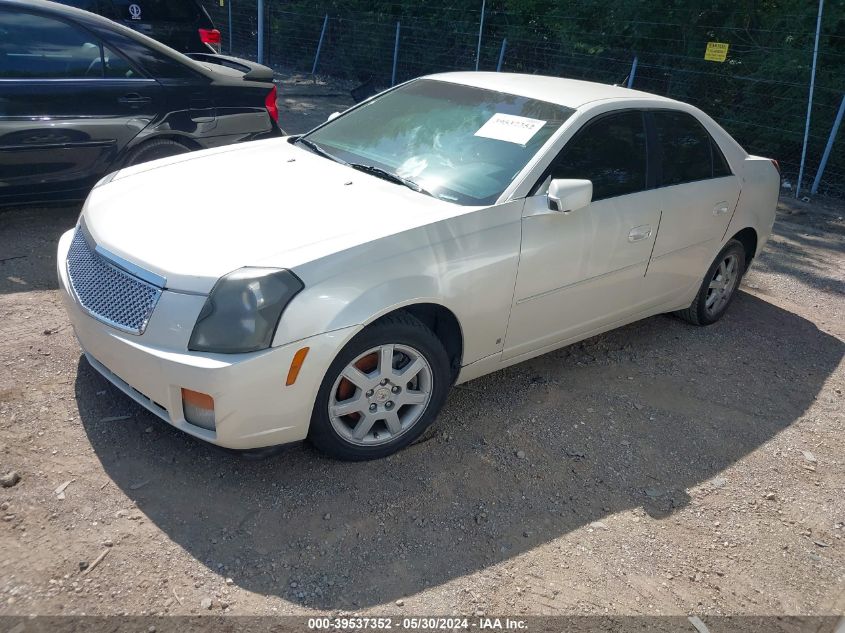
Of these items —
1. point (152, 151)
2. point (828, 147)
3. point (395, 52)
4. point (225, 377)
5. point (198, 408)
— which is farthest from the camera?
point (395, 52)

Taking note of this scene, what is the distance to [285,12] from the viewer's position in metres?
17.1

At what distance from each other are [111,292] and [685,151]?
3.47 meters

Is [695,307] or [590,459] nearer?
[590,459]

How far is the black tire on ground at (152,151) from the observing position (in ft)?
18.0

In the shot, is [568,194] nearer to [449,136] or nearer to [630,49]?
[449,136]

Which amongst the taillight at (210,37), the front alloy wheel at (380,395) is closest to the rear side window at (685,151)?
the front alloy wheel at (380,395)

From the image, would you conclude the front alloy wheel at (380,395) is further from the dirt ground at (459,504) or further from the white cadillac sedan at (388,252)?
the dirt ground at (459,504)

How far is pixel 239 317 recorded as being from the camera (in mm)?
2816

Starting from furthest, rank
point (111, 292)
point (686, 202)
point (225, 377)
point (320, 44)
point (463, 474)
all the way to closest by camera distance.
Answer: point (320, 44) → point (686, 202) → point (463, 474) → point (111, 292) → point (225, 377)

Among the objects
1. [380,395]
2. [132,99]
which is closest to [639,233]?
[380,395]

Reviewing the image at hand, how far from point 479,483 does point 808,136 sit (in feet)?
29.4

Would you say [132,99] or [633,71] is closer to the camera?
[132,99]

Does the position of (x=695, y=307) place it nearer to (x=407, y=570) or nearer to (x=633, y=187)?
(x=633, y=187)

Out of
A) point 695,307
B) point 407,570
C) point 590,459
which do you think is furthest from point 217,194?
point 695,307
